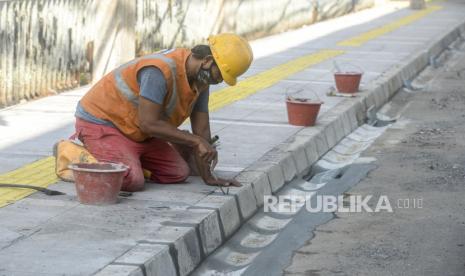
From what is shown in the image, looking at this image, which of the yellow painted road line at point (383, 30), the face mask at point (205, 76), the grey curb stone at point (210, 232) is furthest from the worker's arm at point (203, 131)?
the yellow painted road line at point (383, 30)

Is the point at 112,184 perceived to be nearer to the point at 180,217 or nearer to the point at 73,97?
the point at 180,217

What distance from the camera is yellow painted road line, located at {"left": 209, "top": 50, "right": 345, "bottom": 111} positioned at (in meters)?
12.5

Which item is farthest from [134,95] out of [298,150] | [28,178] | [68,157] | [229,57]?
[298,150]

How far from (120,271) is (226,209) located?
1.75 meters

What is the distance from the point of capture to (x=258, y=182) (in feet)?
27.3

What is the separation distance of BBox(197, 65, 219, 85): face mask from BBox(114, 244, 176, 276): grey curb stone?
162 centimetres

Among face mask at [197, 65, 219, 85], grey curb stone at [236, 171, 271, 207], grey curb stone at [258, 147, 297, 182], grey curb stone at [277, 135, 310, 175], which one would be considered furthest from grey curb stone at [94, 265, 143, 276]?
grey curb stone at [277, 135, 310, 175]

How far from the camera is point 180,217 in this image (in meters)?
7.01

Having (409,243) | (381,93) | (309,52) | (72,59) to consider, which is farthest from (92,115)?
(309,52)

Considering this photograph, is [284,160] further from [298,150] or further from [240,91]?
[240,91]

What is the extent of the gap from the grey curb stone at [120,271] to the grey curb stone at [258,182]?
2382mm

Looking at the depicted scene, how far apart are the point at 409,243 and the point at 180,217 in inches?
56.8

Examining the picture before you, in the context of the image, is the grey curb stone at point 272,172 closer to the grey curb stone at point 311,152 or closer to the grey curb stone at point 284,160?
the grey curb stone at point 284,160

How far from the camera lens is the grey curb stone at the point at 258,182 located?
822cm
